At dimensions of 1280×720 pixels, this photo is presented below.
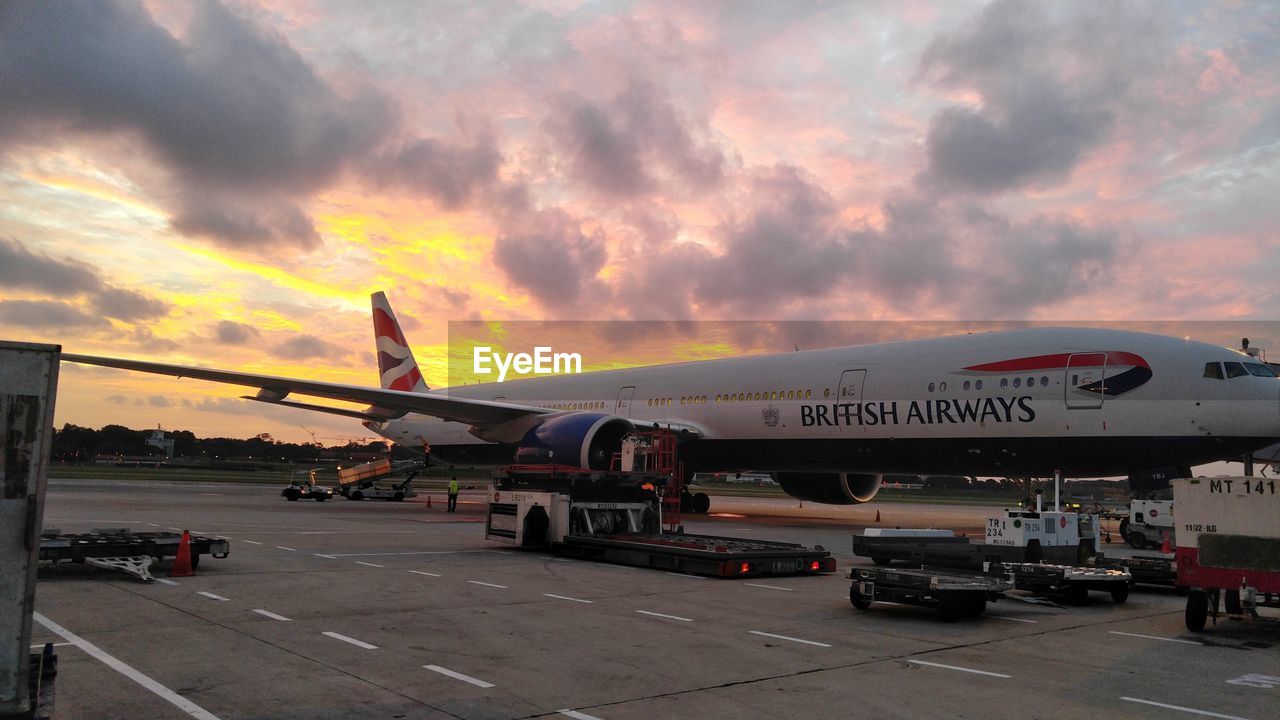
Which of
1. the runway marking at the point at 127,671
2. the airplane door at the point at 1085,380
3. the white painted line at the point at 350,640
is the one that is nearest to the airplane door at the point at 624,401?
the airplane door at the point at 1085,380

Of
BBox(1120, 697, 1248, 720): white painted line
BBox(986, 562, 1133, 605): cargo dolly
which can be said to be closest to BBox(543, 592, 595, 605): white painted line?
BBox(986, 562, 1133, 605): cargo dolly

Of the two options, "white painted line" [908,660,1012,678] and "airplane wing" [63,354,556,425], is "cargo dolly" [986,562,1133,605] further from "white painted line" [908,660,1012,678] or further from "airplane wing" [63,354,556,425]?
"airplane wing" [63,354,556,425]

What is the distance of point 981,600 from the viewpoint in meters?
9.62

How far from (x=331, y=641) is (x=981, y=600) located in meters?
6.50

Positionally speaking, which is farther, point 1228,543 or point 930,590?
point 930,590

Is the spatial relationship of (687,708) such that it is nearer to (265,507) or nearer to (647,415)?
(647,415)

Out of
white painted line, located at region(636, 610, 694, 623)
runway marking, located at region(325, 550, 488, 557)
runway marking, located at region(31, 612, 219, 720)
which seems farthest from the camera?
runway marking, located at region(325, 550, 488, 557)

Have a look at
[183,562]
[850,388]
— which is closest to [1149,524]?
[850,388]

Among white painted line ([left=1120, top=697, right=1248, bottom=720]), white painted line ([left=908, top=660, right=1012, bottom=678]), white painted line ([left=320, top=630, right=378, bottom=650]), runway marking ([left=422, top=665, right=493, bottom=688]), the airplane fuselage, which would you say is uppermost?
the airplane fuselage

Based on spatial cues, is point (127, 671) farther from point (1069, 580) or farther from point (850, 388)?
point (850, 388)

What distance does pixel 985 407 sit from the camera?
775 inches

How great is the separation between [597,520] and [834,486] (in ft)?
44.0

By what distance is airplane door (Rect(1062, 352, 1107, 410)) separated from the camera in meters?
18.4

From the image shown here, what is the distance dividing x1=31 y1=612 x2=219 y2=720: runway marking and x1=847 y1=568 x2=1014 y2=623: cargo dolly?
22.2 ft
